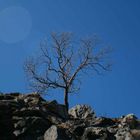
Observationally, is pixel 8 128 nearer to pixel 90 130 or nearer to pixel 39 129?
pixel 39 129

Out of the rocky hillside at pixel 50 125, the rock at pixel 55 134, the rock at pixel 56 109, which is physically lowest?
the rock at pixel 55 134

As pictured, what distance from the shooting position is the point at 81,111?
30.0m

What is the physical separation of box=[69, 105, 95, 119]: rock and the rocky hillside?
426 centimetres

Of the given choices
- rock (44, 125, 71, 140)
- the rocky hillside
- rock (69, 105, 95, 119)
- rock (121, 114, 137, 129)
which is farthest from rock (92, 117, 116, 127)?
rock (69, 105, 95, 119)

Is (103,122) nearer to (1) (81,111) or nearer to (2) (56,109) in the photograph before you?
(2) (56,109)

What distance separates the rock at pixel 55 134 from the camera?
62.3 feet

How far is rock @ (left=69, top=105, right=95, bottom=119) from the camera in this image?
29142 millimetres

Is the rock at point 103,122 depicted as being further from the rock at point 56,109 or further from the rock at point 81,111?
the rock at point 81,111

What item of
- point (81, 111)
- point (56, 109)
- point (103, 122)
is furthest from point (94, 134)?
point (81, 111)

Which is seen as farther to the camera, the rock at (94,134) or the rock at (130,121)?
the rock at (130,121)

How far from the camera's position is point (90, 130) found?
20281 millimetres

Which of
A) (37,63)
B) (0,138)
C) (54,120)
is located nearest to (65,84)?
(37,63)

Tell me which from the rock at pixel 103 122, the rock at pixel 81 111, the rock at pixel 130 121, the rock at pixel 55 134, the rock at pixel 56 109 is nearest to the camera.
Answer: the rock at pixel 55 134

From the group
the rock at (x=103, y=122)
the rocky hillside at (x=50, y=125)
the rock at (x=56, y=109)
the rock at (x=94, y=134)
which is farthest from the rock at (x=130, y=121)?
the rock at (x=56, y=109)
